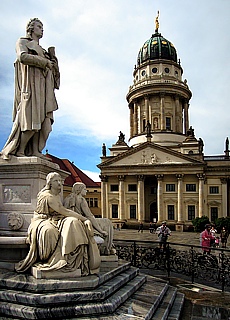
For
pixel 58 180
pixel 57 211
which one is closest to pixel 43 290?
pixel 57 211

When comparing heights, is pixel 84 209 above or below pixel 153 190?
above

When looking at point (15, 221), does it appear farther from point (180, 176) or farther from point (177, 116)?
point (177, 116)

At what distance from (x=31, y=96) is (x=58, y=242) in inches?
104

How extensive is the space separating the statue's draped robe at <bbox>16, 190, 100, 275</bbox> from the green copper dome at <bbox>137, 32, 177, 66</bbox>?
195 feet

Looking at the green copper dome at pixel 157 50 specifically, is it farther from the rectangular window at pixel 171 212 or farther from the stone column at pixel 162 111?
the rectangular window at pixel 171 212

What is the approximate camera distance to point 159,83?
5681cm

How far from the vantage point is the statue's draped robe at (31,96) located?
5.32 m

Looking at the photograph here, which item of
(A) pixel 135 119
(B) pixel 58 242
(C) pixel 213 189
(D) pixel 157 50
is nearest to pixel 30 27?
(B) pixel 58 242

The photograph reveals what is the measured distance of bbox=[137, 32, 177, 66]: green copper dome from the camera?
59844mm

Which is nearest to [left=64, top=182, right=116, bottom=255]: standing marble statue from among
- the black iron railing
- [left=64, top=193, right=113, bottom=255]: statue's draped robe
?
[left=64, top=193, right=113, bottom=255]: statue's draped robe

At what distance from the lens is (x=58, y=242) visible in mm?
4191

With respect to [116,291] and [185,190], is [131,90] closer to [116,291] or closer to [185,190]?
[185,190]

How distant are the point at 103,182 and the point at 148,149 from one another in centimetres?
915

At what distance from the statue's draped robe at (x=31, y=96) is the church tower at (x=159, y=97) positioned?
49969mm
